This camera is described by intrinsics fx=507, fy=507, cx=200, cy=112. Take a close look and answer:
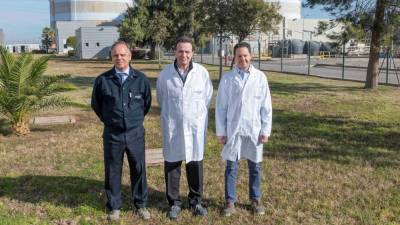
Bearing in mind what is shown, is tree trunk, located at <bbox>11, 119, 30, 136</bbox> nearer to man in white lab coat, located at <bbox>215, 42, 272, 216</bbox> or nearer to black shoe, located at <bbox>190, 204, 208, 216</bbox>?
black shoe, located at <bbox>190, 204, 208, 216</bbox>

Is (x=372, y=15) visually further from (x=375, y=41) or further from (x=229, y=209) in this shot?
(x=229, y=209)

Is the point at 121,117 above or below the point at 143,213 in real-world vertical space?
above

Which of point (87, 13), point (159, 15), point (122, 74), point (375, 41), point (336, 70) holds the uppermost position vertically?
point (87, 13)

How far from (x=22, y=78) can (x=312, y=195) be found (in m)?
6.04

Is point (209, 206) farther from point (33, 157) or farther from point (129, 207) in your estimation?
point (33, 157)

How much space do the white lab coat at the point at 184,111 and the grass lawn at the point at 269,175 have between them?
0.71 m

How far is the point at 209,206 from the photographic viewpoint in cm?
545

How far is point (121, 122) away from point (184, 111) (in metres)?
0.62

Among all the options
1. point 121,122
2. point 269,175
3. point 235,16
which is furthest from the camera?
point 235,16

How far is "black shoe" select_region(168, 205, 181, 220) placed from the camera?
5066mm

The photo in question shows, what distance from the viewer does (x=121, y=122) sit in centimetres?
488

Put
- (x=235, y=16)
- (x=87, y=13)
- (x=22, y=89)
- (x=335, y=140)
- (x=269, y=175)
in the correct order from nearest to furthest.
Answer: (x=269, y=175) < (x=335, y=140) < (x=22, y=89) < (x=235, y=16) < (x=87, y=13)

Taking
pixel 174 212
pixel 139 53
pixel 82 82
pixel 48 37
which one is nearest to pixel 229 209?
pixel 174 212

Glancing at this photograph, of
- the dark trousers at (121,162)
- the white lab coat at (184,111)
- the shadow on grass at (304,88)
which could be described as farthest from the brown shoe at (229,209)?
the shadow on grass at (304,88)
